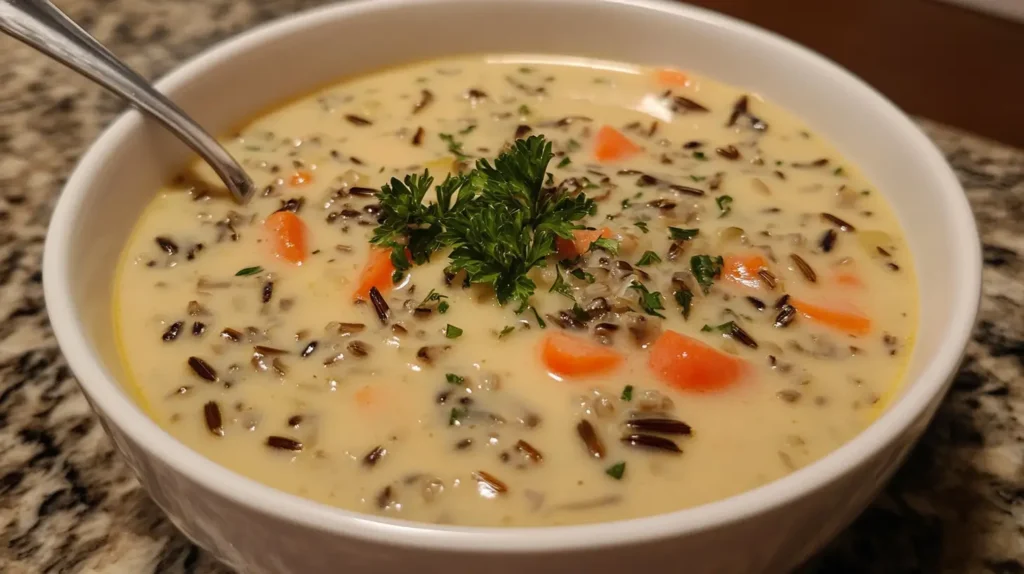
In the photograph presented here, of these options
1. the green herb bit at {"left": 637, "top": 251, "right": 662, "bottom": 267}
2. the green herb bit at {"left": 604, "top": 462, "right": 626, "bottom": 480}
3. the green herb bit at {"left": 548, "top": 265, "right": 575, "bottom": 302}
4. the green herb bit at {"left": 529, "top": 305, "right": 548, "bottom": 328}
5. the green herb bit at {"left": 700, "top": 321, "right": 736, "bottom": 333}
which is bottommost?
the green herb bit at {"left": 604, "top": 462, "right": 626, "bottom": 480}

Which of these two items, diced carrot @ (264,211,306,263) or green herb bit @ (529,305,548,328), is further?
diced carrot @ (264,211,306,263)

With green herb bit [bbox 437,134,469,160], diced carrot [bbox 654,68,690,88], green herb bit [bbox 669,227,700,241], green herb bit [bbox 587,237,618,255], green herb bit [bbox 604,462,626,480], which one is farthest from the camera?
diced carrot [bbox 654,68,690,88]

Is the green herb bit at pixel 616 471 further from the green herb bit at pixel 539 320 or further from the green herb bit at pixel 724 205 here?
the green herb bit at pixel 724 205

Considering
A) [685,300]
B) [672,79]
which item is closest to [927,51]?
[672,79]

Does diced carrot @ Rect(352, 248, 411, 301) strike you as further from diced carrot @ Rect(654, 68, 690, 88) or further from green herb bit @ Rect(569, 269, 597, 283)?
diced carrot @ Rect(654, 68, 690, 88)

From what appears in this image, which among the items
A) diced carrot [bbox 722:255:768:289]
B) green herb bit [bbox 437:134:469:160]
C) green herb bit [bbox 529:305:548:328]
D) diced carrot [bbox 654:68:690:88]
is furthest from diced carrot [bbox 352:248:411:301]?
diced carrot [bbox 654:68:690:88]

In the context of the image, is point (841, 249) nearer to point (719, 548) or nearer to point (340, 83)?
point (719, 548)
